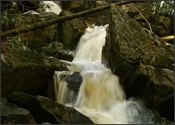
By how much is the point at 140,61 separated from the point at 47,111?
9.44ft

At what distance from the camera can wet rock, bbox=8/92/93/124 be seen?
19.1 ft

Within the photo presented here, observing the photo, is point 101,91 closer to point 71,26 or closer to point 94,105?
point 94,105

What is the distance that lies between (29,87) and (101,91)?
1.72m

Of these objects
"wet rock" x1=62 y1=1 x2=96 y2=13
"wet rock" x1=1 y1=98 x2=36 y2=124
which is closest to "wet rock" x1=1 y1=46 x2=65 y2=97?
"wet rock" x1=1 y1=98 x2=36 y2=124

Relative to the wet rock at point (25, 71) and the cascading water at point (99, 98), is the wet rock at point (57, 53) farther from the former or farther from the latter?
the cascading water at point (99, 98)

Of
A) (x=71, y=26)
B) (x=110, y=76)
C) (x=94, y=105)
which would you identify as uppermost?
(x=71, y=26)

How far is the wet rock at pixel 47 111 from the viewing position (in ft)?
19.1

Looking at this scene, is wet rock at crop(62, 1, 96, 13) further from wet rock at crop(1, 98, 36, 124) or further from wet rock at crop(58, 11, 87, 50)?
wet rock at crop(1, 98, 36, 124)

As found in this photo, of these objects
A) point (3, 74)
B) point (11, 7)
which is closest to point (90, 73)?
point (3, 74)

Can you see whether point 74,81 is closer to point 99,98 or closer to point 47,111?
point 99,98

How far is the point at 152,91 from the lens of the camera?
725 centimetres

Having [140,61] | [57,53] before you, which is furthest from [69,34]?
[140,61]

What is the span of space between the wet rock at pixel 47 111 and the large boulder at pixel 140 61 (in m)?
1.81

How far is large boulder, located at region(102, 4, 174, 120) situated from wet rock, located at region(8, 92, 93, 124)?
1809 millimetres
